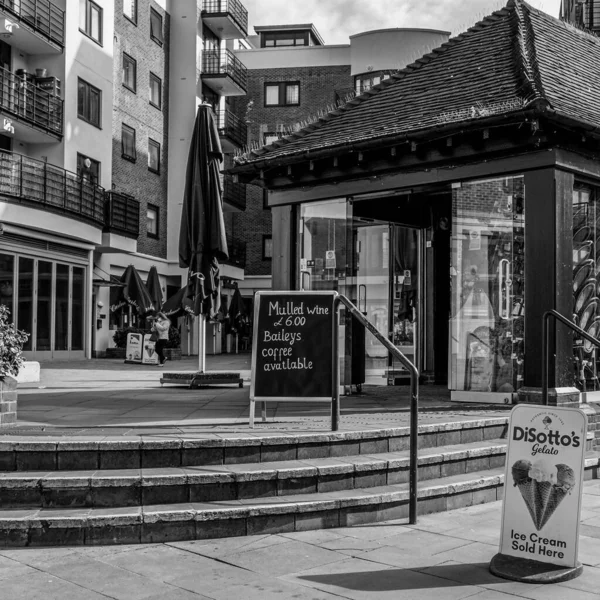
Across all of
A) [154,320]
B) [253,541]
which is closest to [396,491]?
[253,541]

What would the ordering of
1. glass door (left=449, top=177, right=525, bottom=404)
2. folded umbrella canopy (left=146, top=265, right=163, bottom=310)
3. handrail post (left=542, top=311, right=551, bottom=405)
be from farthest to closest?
folded umbrella canopy (left=146, top=265, right=163, bottom=310) < glass door (left=449, top=177, right=525, bottom=404) < handrail post (left=542, top=311, right=551, bottom=405)

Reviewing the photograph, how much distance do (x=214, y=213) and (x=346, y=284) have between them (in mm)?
2137

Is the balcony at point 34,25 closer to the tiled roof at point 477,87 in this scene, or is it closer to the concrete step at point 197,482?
the tiled roof at point 477,87

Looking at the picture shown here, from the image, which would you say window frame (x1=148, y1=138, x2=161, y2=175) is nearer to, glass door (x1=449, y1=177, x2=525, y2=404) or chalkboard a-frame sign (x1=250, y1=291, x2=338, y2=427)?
glass door (x1=449, y1=177, x2=525, y2=404)

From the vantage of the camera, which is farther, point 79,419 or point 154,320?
point 154,320

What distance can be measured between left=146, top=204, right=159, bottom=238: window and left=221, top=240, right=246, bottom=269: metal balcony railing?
18.8 feet

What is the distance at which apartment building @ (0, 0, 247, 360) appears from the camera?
23.7m

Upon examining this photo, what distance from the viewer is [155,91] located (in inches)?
1377

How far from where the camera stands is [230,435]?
6.89 meters

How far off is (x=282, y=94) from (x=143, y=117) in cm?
1295

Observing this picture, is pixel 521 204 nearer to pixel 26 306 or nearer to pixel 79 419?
pixel 79 419

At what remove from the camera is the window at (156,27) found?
113 feet

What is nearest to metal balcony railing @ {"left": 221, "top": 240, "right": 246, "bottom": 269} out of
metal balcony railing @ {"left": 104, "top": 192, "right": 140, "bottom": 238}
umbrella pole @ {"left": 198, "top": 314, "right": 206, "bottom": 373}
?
metal balcony railing @ {"left": 104, "top": 192, "right": 140, "bottom": 238}

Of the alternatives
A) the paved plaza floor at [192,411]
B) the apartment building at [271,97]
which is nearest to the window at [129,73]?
the apartment building at [271,97]
